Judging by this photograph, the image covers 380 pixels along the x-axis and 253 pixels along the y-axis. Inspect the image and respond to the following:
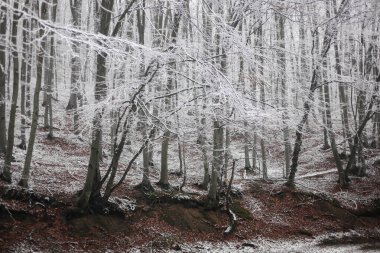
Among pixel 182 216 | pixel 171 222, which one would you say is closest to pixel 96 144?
pixel 171 222

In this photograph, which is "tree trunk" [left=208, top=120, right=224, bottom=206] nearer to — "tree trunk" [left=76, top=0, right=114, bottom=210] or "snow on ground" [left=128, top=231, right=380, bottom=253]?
"snow on ground" [left=128, top=231, right=380, bottom=253]

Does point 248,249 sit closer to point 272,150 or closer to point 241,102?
point 241,102

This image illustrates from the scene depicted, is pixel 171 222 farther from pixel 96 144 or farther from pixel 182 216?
pixel 96 144

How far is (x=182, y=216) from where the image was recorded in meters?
11.7

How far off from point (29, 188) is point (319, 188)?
1275 cm

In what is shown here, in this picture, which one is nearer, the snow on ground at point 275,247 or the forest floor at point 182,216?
the forest floor at point 182,216

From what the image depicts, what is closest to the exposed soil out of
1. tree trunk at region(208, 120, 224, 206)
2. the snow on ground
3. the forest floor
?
the forest floor

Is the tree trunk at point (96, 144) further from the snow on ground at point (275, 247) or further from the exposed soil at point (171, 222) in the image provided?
the snow on ground at point (275, 247)

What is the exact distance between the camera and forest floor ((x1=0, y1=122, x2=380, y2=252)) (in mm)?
8922

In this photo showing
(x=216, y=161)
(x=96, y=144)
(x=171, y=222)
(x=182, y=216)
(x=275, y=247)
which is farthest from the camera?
(x=216, y=161)

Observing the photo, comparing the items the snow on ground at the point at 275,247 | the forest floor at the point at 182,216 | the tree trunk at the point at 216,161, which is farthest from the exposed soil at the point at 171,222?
the tree trunk at the point at 216,161

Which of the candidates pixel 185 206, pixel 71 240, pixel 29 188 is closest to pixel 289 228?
pixel 185 206

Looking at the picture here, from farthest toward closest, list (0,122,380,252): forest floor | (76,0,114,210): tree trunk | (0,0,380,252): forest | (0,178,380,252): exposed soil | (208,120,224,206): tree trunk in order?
(208,120,224,206): tree trunk < (76,0,114,210): tree trunk < (0,122,380,252): forest floor < (0,178,380,252): exposed soil < (0,0,380,252): forest

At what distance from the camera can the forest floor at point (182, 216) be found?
29.3ft
